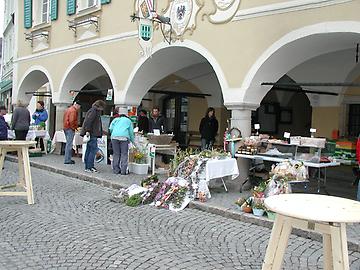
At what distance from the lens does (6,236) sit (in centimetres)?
545

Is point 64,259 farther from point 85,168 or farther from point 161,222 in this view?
point 85,168

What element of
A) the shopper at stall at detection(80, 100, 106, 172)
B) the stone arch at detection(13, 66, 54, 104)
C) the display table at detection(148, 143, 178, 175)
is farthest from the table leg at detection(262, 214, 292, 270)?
the stone arch at detection(13, 66, 54, 104)

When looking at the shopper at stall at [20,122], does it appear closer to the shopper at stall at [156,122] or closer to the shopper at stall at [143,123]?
the shopper at stall at [143,123]

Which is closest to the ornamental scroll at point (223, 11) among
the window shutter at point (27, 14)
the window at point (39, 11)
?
the window at point (39, 11)

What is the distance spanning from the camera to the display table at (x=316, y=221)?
3026 millimetres

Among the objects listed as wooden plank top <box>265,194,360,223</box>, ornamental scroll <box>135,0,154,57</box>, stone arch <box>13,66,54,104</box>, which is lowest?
wooden plank top <box>265,194,360,223</box>

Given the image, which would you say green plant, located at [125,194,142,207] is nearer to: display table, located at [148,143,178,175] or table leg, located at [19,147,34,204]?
table leg, located at [19,147,34,204]

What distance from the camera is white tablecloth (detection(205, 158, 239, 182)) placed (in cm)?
789

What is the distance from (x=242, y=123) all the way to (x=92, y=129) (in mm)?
3545

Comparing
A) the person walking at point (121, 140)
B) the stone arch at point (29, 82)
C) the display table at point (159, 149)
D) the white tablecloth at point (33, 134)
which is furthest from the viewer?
the stone arch at point (29, 82)

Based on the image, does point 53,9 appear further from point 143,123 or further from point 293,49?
point 293,49

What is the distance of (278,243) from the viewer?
3344mm

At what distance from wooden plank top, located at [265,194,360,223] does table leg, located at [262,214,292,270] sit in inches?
5.9

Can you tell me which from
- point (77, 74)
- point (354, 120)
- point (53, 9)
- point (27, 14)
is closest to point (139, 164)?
point (77, 74)
